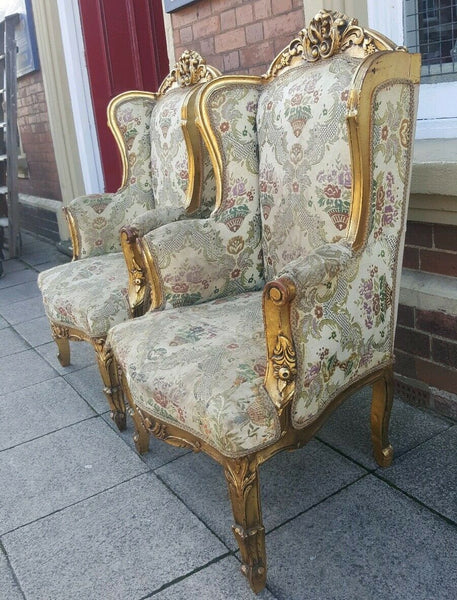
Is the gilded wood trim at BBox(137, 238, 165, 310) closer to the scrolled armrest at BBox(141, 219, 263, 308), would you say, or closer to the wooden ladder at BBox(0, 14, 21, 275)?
the scrolled armrest at BBox(141, 219, 263, 308)

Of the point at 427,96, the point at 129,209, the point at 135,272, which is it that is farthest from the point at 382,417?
the point at 129,209

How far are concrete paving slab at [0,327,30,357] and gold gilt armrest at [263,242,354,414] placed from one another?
212cm

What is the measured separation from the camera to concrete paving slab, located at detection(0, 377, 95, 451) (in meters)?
2.23

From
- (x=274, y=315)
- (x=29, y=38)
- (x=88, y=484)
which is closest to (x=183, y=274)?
(x=274, y=315)

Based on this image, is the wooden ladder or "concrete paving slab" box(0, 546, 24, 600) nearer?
"concrete paving slab" box(0, 546, 24, 600)

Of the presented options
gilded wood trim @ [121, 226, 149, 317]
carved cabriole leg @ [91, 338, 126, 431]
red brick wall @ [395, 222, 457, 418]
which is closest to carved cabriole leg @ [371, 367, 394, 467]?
red brick wall @ [395, 222, 457, 418]

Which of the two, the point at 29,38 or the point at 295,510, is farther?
the point at 29,38

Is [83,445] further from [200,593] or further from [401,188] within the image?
[401,188]

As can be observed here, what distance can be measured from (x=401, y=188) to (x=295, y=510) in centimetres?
92

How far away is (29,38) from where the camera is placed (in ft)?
15.2

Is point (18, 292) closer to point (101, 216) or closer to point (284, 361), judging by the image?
point (101, 216)

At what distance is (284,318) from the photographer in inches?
50.9

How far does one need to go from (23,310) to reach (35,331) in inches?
18.6

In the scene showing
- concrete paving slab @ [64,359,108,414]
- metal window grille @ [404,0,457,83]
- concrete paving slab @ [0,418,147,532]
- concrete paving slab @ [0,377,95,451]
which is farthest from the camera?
concrete paving slab @ [64,359,108,414]
